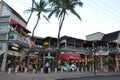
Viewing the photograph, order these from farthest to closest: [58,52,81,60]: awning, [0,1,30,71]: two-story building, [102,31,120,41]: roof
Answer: [102,31,120,41]: roof
[58,52,81,60]: awning
[0,1,30,71]: two-story building

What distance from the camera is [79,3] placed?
36719 mm

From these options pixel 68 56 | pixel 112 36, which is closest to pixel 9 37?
pixel 68 56

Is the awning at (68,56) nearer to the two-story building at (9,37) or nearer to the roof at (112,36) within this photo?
the two-story building at (9,37)

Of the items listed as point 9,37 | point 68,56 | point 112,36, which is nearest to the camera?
point 9,37

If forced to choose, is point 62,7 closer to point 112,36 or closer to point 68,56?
point 68,56

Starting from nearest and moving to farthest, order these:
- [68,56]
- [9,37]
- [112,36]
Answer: [9,37] < [68,56] < [112,36]

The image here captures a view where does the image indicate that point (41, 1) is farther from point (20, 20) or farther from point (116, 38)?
point (116, 38)

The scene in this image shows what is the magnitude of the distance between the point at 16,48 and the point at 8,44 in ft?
8.81

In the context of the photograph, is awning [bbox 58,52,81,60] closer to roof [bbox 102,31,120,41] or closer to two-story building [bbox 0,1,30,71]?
two-story building [bbox 0,1,30,71]

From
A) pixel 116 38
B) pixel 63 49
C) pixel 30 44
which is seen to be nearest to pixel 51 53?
pixel 63 49

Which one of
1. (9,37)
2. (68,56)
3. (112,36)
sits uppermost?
(112,36)

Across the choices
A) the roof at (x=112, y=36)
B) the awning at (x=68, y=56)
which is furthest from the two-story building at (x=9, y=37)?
the roof at (x=112, y=36)

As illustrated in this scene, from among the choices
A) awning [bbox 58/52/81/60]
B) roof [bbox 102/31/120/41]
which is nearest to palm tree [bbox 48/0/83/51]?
awning [bbox 58/52/81/60]

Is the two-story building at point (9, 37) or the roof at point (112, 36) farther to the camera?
the roof at point (112, 36)
